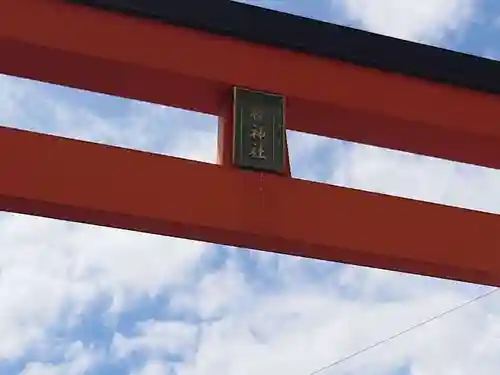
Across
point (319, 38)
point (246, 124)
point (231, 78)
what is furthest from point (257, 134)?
point (319, 38)

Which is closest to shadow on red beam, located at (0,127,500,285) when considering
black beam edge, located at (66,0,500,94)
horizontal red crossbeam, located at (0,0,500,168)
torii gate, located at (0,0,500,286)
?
torii gate, located at (0,0,500,286)

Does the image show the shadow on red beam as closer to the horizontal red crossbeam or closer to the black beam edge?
the horizontal red crossbeam

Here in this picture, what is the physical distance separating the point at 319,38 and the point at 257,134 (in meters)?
0.51

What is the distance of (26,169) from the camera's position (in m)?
3.39

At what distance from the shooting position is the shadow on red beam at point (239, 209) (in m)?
3.41

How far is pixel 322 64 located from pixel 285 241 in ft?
2.50

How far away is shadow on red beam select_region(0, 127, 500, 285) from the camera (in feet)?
11.2

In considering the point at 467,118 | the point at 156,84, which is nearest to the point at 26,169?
the point at 156,84

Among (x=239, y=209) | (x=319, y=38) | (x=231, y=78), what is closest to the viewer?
(x=239, y=209)

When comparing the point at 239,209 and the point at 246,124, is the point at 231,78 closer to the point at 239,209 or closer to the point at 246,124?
the point at 246,124

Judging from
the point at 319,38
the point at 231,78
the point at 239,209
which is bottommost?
the point at 239,209

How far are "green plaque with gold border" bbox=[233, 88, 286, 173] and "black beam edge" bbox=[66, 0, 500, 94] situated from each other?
27cm

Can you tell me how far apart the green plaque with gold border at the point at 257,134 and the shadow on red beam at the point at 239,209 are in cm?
5

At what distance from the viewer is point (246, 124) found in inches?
143
